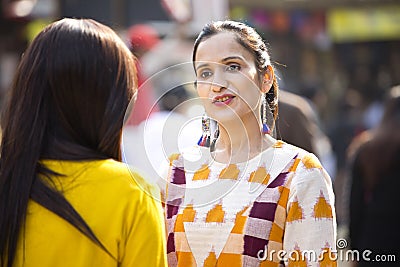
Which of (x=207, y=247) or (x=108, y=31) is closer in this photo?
(x=108, y=31)

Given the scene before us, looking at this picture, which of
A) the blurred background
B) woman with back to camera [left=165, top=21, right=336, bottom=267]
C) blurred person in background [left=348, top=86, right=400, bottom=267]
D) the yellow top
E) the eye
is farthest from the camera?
the blurred background

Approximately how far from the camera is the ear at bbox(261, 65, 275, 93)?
221cm

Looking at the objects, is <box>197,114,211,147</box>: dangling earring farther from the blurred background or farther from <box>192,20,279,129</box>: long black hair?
the blurred background

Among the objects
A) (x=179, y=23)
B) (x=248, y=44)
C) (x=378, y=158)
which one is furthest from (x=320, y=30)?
(x=248, y=44)

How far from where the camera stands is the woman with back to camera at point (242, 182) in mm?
2010

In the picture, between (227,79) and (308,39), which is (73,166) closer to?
(227,79)

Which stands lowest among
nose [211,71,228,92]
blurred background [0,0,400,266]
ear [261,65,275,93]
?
nose [211,71,228,92]

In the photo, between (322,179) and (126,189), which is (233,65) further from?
(126,189)

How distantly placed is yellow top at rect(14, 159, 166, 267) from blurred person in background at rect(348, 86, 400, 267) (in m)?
2.35

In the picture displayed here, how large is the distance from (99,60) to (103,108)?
4.6 inches

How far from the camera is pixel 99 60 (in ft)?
6.04

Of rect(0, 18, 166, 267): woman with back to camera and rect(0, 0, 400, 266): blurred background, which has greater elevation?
rect(0, 0, 400, 266): blurred background

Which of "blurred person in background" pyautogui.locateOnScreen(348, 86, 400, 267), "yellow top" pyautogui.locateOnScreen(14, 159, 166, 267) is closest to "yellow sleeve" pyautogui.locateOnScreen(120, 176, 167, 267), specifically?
"yellow top" pyautogui.locateOnScreen(14, 159, 166, 267)

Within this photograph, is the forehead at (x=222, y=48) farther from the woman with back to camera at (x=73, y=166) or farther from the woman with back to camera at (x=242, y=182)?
the woman with back to camera at (x=73, y=166)
